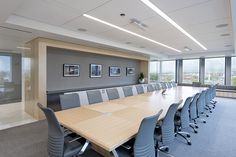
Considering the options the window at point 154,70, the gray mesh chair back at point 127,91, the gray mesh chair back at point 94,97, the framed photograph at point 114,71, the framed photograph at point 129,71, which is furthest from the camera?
the window at point 154,70

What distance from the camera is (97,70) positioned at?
6.16m

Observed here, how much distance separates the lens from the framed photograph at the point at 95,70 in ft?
19.4

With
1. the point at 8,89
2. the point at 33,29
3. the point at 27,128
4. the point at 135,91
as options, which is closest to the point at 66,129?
the point at 27,128

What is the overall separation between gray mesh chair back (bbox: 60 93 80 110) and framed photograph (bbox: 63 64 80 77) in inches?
94.8

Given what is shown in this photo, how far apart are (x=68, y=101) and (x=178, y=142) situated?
237cm

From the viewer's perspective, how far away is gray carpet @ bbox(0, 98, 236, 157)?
2.37m

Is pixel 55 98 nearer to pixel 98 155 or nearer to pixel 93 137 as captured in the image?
pixel 98 155

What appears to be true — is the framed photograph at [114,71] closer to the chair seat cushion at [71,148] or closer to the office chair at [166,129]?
the office chair at [166,129]

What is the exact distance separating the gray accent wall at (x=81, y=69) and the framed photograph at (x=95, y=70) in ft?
0.45

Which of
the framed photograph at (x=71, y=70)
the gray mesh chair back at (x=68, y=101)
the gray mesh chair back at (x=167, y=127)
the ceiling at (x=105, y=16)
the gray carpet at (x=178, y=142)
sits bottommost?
the gray carpet at (x=178, y=142)

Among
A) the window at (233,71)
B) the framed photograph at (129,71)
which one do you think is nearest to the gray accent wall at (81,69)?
the framed photograph at (129,71)

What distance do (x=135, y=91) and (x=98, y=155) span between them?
2.84 metres

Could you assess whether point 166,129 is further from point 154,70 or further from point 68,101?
point 154,70

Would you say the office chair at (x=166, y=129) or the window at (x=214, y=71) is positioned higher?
the window at (x=214, y=71)
